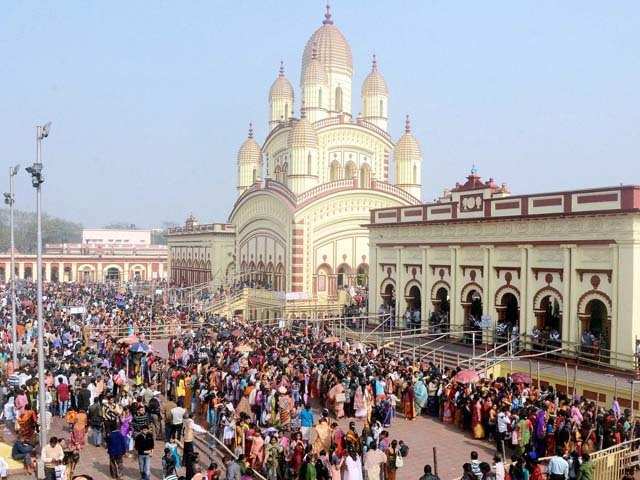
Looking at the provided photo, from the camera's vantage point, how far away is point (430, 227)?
96.6 ft

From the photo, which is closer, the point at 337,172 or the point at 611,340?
the point at 611,340

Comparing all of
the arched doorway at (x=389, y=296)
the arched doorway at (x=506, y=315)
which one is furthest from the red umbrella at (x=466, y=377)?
the arched doorway at (x=389, y=296)

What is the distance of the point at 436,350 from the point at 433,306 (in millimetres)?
4479

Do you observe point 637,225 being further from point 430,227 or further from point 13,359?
point 13,359

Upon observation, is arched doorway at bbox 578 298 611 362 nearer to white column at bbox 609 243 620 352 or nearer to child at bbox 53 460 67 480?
white column at bbox 609 243 620 352

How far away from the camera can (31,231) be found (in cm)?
11494

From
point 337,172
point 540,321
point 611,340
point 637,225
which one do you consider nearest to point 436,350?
point 540,321

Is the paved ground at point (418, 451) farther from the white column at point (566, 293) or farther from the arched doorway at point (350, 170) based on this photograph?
the arched doorway at point (350, 170)

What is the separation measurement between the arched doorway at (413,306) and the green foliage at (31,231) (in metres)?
82.5

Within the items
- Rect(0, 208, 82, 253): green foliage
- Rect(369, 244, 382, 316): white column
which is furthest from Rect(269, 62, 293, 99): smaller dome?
Rect(0, 208, 82, 253): green foliage

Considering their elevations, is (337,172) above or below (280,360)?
above

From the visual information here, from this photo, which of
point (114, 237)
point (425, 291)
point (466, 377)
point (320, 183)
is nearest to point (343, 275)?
point (320, 183)

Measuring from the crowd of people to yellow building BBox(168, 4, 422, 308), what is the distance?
1480cm

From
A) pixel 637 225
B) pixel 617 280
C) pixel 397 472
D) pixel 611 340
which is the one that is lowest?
pixel 397 472
